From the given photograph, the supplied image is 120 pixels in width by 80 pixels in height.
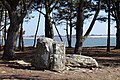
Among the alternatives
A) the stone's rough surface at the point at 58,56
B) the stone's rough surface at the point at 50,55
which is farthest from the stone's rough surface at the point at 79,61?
the stone's rough surface at the point at 58,56

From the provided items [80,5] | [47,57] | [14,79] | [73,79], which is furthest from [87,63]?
[80,5]

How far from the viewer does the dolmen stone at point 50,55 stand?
1337cm

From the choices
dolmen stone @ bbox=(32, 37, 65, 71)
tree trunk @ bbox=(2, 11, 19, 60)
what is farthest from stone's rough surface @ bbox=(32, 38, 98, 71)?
tree trunk @ bbox=(2, 11, 19, 60)

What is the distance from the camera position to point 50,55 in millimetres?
13516

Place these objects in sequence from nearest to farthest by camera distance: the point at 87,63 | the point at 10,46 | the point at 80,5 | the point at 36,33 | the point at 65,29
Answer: the point at 87,63 → the point at 10,46 → the point at 80,5 → the point at 36,33 → the point at 65,29

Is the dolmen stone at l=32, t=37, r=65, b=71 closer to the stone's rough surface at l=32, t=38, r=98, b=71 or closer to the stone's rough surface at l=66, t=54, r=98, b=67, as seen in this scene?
the stone's rough surface at l=32, t=38, r=98, b=71

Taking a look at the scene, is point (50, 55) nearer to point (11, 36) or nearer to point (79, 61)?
point (79, 61)

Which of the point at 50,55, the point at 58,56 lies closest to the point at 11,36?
the point at 50,55

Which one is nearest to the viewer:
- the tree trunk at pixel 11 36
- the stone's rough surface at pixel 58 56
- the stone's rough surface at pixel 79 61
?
the stone's rough surface at pixel 58 56

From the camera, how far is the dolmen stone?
13.4 m

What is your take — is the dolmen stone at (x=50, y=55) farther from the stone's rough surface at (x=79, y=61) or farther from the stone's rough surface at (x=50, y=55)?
the stone's rough surface at (x=79, y=61)

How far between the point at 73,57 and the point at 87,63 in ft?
2.19

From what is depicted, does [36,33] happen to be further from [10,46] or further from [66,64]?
[66,64]

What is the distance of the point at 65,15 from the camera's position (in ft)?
134
